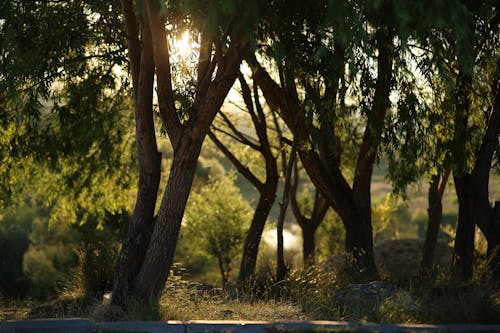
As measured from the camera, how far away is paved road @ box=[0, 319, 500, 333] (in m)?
8.74

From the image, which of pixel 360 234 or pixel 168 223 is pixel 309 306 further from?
pixel 360 234

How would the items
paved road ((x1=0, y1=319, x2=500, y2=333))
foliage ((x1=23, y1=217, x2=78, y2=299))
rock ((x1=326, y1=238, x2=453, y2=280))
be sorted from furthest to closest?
foliage ((x1=23, y1=217, x2=78, y2=299)) < rock ((x1=326, y1=238, x2=453, y2=280)) < paved road ((x1=0, y1=319, x2=500, y2=333))

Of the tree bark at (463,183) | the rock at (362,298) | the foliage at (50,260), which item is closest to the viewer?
the rock at (362,298)

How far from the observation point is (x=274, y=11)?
11.3 metres

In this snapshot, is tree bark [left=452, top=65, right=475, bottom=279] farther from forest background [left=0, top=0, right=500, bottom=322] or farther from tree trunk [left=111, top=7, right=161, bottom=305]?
tree trunk [left=111, top=7, right=161, bottom=305]

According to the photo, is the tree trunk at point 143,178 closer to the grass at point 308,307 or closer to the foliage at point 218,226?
the grass at point 308,307

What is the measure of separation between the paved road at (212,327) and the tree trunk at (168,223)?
2.09m

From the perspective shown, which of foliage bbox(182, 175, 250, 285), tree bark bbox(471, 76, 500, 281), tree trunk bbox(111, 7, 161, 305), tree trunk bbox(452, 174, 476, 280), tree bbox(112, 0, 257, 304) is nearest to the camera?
tree bbox(112, 0, 257, 304)

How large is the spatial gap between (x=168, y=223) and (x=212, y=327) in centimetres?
293

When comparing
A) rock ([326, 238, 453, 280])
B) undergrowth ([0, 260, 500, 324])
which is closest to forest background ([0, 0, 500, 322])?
undergrowth ([0, 260, 500, 324])

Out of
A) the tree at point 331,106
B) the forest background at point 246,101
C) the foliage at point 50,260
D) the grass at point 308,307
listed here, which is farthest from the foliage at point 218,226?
the grass at point 308,307

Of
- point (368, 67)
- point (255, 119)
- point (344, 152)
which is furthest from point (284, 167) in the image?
point (368, 67)

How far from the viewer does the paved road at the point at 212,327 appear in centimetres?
874

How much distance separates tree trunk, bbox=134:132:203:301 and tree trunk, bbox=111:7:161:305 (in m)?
0.31
